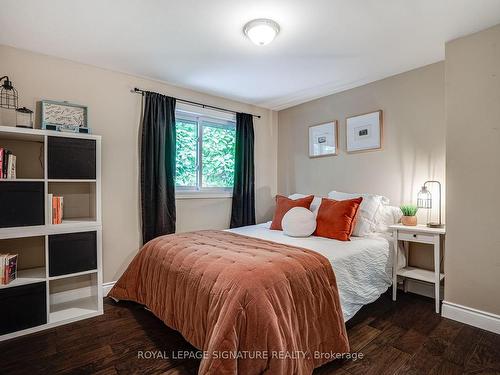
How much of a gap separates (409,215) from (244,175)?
6.61 ft

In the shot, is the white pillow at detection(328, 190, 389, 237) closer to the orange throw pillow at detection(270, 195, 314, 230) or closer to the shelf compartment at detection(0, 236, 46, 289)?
the orange throw pillow at detection(270, 195, 314, 230)

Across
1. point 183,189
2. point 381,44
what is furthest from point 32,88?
point 381,44

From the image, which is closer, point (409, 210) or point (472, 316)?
point (472, 316)

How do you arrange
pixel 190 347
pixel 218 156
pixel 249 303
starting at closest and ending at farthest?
pixel 249 303, pixel 190 347, pixel 218 156

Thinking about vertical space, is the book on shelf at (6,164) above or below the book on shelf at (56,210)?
above

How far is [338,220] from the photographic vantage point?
8.21 feet

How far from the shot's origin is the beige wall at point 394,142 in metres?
2.66

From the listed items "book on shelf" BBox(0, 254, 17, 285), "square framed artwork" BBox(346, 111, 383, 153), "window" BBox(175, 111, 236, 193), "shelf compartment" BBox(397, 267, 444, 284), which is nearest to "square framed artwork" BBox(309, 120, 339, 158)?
"square framed artwork" BBox(346, 111, 383, 153)

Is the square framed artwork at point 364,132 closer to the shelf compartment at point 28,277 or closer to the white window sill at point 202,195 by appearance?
the white window sill at point 202,195

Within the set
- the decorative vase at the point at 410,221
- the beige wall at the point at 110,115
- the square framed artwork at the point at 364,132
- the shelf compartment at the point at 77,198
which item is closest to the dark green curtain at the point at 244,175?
the beige wall at the point at 110,115

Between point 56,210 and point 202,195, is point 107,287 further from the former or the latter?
point 202,195

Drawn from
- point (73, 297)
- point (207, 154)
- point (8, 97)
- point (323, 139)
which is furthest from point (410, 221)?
point (8, 97)

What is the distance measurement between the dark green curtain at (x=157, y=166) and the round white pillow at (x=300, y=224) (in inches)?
52.7

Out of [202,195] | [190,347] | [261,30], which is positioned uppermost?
[261,30]
